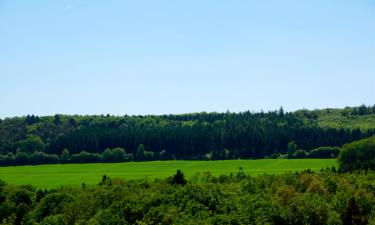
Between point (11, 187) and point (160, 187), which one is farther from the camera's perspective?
point (11, 187)

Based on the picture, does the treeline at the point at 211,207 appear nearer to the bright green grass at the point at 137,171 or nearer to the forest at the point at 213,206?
the forest at the point at 213,206

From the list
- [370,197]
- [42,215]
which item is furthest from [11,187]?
[370,197]

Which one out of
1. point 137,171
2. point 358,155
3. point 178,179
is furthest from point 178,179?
point 137,171

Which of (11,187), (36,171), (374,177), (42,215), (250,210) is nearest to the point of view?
(250,210)

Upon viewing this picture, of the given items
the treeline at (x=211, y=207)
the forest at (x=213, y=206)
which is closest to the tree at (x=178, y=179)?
the forest at (x=213, y=206)

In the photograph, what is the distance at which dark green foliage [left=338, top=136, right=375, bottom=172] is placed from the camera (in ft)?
485

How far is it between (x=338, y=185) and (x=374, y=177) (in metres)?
16.8

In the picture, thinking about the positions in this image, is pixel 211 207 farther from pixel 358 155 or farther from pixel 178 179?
pixel 358 155

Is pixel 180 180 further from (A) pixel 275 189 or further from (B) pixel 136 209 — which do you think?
(B) pixel 136 209

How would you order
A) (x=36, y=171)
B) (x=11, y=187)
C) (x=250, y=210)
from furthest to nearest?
(x=36, y=171), (x=11, y=187), (x=250, y=210)

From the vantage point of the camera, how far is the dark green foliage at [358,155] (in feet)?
485

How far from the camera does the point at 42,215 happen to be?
92.0 meters

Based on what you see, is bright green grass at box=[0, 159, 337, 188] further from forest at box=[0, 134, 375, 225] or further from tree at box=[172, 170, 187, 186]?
forest at box=[0, 134, 375, 225]

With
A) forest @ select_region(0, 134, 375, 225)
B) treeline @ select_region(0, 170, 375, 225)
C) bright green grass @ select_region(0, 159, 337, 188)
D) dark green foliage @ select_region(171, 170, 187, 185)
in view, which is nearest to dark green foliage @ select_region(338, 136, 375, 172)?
bright green grass @ select_region(0, 159, 337, 188)
